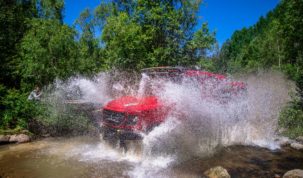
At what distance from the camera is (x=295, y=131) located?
945 centimetres

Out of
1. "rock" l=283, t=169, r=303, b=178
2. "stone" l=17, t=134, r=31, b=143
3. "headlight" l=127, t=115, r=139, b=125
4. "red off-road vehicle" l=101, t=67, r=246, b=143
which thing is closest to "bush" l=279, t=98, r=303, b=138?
"red off-road vehicle" l=101, t=67, r=246, b=143

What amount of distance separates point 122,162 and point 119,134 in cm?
78

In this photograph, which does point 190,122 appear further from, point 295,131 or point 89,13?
point 89,13

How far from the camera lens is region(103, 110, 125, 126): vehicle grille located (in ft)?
23.9

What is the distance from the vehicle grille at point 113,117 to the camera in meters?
7.29

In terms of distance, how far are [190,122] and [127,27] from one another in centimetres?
687

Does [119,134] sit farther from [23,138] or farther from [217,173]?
[23,138]

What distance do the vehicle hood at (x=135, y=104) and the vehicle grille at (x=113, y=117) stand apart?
124mm

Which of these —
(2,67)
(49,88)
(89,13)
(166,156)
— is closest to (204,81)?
(166,156)

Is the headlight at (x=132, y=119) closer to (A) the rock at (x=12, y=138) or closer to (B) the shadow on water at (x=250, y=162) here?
(B) the shadow on water at (x=250, y=162)

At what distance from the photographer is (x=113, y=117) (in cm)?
750

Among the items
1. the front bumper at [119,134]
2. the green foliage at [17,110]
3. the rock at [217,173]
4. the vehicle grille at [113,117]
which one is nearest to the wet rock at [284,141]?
the rock at [217,173]

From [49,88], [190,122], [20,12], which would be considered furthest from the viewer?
[20,12]

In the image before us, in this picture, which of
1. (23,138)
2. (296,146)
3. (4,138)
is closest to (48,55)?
(23,138)
